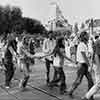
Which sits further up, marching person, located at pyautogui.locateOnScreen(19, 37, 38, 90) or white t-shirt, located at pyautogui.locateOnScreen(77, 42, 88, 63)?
white t-shirt, located at pyautogui.locateOnScreen(77, 42, 88, 63)

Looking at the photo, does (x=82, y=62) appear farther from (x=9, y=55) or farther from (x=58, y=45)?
(x=9, y=55)

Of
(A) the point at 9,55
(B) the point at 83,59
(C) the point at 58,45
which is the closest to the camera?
(B) the point at 83,59

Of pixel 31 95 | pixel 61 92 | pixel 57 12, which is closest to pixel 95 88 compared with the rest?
pixel 61 92

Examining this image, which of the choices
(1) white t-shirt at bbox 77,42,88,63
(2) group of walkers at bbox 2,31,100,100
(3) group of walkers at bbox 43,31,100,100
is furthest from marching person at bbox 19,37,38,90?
(1) white t-shirt at bbox 77,42,88,63

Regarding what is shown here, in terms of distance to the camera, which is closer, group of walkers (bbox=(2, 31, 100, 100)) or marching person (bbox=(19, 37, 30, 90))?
group of walkers (bbox=(2, 31, 100, 100))

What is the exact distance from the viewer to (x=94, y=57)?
6.19 m

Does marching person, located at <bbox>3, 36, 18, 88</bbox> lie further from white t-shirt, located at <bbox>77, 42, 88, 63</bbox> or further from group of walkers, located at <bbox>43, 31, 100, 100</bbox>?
white t-shirt, located at <bbox>77, 42, 88, 63</bbox>

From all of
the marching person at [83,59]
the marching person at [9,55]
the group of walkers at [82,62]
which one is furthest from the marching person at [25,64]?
the marching person at [83,59]

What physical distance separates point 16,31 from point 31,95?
2.17 meters

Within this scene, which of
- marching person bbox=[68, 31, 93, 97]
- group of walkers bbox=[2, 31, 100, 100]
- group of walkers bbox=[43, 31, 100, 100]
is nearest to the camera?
group of walkers bbox=[43, 31, 100, 100]

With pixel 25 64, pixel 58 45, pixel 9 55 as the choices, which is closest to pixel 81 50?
pixel 58 45

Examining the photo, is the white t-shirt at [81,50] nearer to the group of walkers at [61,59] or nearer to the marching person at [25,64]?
the group of walkers at [61,59]

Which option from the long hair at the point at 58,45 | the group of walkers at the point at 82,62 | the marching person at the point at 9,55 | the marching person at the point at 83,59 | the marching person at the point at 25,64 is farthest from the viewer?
the marching person at the point at 9,55

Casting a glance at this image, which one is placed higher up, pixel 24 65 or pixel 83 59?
pixel 83 59
